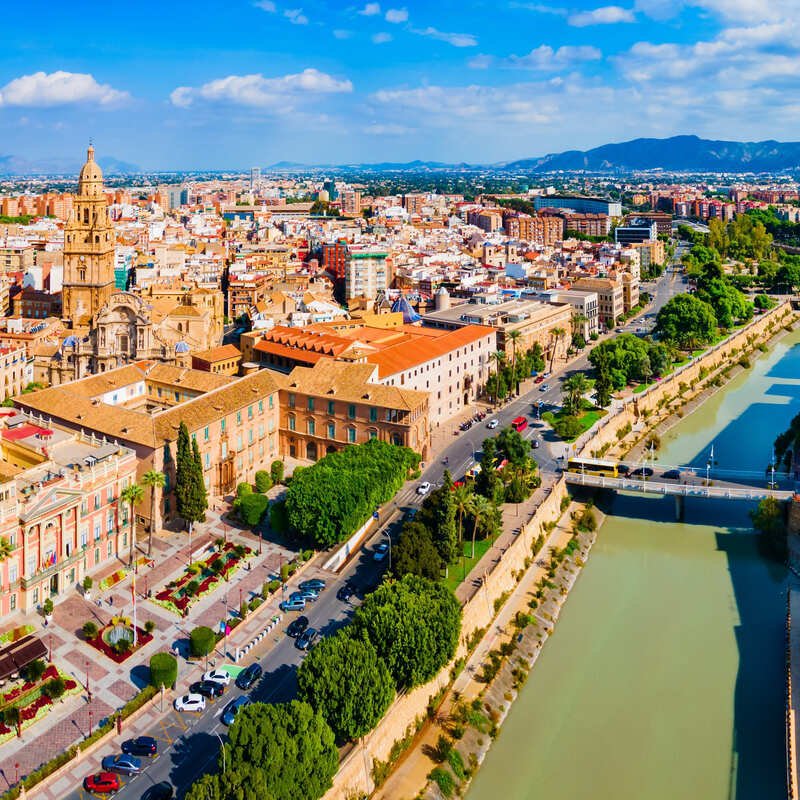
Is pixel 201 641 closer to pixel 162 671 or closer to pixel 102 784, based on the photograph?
pixel 162 671

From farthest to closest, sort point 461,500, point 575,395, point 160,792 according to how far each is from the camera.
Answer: point 575,395
point 461,500
point 160,792

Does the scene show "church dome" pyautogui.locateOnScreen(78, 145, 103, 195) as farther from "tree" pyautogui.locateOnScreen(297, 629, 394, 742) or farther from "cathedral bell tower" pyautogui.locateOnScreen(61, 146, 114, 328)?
"tree" pyautogui.locateOnScreen(297, 629, 394, 742)

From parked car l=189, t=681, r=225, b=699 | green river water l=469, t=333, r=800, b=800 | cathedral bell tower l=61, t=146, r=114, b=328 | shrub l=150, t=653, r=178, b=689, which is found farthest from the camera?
cathedral bell tower l=61, t=146, r=114, b=328

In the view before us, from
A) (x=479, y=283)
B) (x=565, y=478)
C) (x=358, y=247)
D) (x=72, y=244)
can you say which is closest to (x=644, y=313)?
(x=479, y=283)

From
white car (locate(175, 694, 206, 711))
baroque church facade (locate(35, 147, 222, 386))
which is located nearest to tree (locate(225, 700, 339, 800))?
white car (locate(175, 694, 206, 711))

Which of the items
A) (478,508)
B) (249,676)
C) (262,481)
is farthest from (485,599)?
(262,481)

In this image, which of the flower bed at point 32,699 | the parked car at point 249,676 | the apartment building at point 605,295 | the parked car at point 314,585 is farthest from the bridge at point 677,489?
the apartment building at point 605,295

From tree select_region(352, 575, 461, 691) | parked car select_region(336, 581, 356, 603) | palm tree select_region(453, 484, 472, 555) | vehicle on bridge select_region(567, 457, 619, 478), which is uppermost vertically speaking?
palm tree select_region(453, 484, 472, 555)
